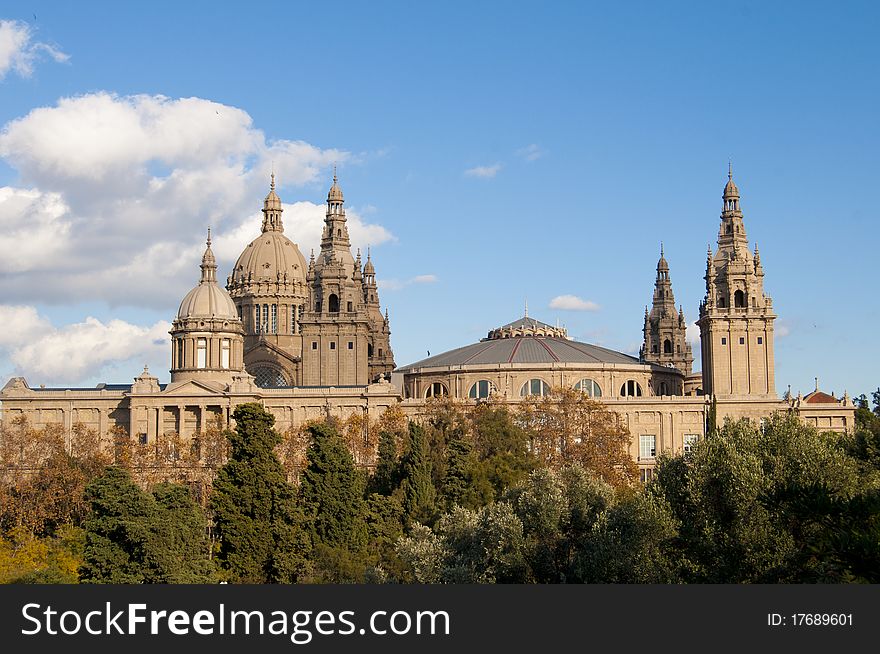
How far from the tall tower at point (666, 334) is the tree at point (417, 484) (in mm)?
107475

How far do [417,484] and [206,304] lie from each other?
72380mm

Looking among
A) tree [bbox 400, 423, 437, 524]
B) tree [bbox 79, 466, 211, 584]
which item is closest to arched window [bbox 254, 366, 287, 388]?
tree [bbox 400, 423, 437, 524]

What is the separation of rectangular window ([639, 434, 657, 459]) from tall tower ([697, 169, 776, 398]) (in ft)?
29.1

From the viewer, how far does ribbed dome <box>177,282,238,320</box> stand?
510ft

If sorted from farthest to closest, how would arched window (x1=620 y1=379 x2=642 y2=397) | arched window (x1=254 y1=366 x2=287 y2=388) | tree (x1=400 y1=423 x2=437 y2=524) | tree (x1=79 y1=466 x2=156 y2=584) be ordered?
arched window (x1=254 y1=366 x2=287 y2=388), arched window (x1=620 y1=379 x2=642 y2=397), tree (x1=400 y1=423 x2=437 y2=524), tree (x1=79 y1=466 x2=156 y2=584)

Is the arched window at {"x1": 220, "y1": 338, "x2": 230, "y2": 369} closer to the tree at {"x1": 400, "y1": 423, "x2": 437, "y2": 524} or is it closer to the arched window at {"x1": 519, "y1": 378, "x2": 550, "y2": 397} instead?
the arched window at {"x1": 519, "y1": 378, "x2": 550, "y2": 397}

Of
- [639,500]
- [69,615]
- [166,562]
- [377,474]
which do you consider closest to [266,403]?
[377,474]

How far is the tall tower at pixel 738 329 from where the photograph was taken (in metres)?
155

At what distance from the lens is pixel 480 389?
533 feet

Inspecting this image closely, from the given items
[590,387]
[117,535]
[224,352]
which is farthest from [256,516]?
[590,387]

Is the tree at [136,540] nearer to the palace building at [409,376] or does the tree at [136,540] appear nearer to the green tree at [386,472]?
the green tree at [386,472]

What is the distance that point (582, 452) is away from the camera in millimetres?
116062

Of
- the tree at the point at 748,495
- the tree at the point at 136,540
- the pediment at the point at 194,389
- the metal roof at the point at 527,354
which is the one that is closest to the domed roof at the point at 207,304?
the pediment at the point at 194,389

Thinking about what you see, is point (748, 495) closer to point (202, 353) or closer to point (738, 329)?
point (738, 329)
